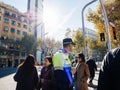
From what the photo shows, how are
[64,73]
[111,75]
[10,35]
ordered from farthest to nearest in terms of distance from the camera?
[10,35], [64,73], [111,75]

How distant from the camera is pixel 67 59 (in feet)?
15.6

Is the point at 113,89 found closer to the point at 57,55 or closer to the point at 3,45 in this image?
the point at 57,55

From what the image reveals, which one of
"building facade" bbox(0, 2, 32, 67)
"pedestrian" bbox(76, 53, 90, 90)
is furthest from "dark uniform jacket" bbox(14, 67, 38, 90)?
"building facade" bbox(0, 2, 32, 67)

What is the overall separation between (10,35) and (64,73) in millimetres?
62066

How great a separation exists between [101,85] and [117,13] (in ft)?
70.6

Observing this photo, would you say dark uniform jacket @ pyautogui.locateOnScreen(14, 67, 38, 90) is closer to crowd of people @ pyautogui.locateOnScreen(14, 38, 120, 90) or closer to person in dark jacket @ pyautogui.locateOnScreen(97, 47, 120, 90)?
crowd of people @ pyautogui.locateOnScreen(14, 38, 120, 90)

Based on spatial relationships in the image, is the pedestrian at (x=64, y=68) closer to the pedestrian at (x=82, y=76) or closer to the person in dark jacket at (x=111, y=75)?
the pedestrian at (x=82, y=76)

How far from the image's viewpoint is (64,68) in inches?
180

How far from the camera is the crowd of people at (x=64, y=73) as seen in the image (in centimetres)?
150

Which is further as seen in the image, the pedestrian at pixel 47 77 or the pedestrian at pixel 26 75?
the pedestrian at pixel 47 77

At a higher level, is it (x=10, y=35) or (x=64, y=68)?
(x=10, y=35)

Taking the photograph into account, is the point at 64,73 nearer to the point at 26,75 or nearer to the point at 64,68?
the point at 64,68

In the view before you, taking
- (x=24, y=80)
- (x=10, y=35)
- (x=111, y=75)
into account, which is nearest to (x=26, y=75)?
(x=24, y=80)

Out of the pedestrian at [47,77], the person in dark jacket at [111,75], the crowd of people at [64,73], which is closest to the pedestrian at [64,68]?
the crowd of people at [64,73]
